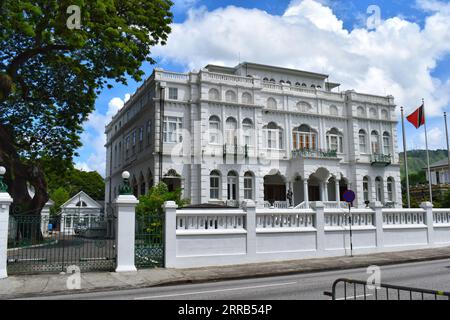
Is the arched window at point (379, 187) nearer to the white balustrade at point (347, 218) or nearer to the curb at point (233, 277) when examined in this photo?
the white balustrade at point (347, 218)

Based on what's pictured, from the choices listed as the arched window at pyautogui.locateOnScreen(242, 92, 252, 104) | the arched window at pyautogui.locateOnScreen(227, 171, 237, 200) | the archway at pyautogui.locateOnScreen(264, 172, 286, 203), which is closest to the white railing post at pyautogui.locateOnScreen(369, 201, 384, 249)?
the arched window at pyautogui.locateOnScreen(227, 171, 237, 200)

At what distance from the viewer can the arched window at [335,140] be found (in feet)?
140

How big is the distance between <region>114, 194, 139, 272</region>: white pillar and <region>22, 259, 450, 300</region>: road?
252 centimetres

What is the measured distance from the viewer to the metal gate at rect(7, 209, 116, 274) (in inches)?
551

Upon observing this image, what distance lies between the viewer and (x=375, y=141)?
4438 centimetres

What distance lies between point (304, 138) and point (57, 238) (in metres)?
29.8

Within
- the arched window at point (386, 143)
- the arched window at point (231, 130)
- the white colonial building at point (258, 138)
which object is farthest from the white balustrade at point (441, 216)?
the arched window at point (386, 143)

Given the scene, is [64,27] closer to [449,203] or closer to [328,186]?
[328,186]

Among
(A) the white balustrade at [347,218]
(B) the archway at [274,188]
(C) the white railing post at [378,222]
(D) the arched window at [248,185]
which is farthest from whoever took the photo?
(B) the archway at [274,188]

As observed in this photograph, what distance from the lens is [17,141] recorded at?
91.0ft

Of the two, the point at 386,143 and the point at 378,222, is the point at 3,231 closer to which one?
the point at 378,222

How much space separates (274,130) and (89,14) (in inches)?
932

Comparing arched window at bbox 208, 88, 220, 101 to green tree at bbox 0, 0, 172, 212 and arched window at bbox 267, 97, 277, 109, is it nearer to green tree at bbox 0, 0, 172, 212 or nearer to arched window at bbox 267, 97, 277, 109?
arched window at bbox 267, 97, 277, 109

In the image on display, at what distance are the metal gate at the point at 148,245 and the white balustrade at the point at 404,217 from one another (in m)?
10.5
